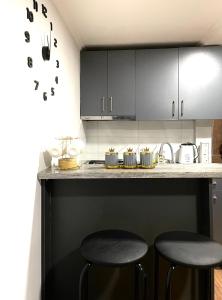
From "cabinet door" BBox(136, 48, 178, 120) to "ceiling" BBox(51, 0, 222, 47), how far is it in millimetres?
154

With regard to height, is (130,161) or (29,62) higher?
(29,62)

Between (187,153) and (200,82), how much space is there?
82 cm

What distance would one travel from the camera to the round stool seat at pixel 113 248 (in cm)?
124

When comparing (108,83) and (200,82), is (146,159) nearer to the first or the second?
(108,83)

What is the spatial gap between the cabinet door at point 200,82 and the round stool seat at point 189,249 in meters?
1.75

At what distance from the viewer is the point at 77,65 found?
9.36ft

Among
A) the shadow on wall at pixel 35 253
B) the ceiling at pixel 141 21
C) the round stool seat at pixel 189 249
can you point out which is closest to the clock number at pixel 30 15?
the ceiling at pixel 141 21

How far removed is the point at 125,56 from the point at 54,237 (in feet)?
6.83

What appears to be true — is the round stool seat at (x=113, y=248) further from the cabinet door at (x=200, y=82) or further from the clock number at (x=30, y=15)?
the cabinet door at (x=200, y=82)

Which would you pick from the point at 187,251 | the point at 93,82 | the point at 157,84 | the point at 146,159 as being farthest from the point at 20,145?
the point at 157,84

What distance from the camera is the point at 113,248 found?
1331 mm

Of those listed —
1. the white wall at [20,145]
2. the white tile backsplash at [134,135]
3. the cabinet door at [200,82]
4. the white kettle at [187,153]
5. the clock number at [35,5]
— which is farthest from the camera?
the white tile backsplash at [134,135]

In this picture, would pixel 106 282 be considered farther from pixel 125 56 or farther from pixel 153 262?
pixel 125 56

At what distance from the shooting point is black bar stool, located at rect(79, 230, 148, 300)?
1.24 m
